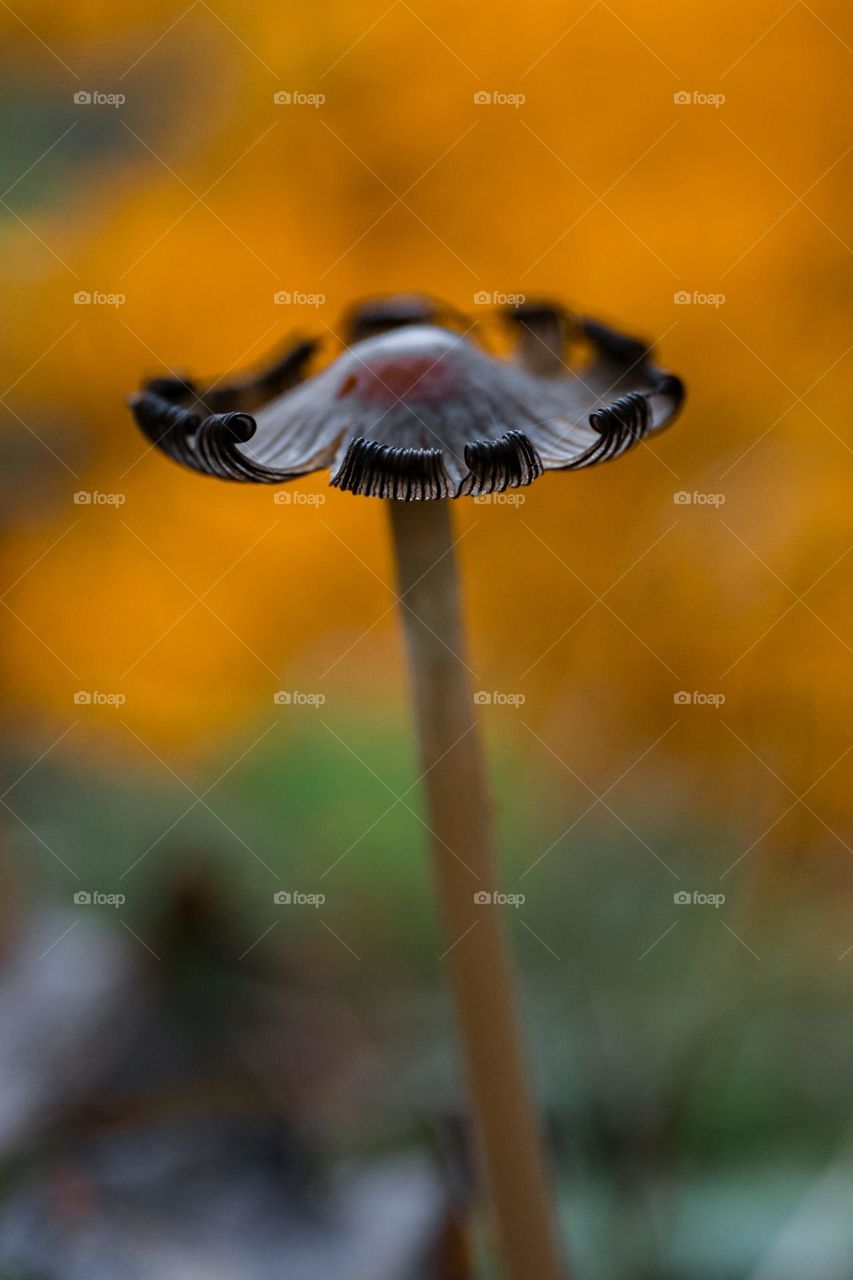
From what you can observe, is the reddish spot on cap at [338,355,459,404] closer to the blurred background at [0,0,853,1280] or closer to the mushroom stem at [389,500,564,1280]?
the mushroom stem at [389,500,564,1280]

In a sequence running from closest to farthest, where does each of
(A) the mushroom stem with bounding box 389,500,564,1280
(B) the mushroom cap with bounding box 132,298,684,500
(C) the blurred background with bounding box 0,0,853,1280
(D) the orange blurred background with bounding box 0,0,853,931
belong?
(B) the mushroom cap with bounding box 132,298,684,500 → (A) the mushroom stem with bounding box 389,500,564,1280 → (C) the blurred background with bounding box 0,0,853,1280 → (D) the orange blurred background with bounding box 0,0,853,931

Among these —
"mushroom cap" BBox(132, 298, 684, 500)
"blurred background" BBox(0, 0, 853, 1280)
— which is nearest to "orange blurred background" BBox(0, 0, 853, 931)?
"blurred background" BBox(0, 0, 853, 1280)

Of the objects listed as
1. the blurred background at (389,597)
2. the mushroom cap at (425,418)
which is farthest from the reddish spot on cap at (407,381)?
the blurred background at (389,597)

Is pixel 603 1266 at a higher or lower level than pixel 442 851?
lower

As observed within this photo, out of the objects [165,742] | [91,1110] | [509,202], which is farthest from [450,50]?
[91,1110]

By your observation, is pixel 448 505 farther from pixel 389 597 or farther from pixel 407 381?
pixel 389 597

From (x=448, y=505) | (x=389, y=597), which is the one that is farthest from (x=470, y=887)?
(x=389, y=597)

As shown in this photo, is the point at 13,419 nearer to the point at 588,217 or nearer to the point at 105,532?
the point at 105,532
